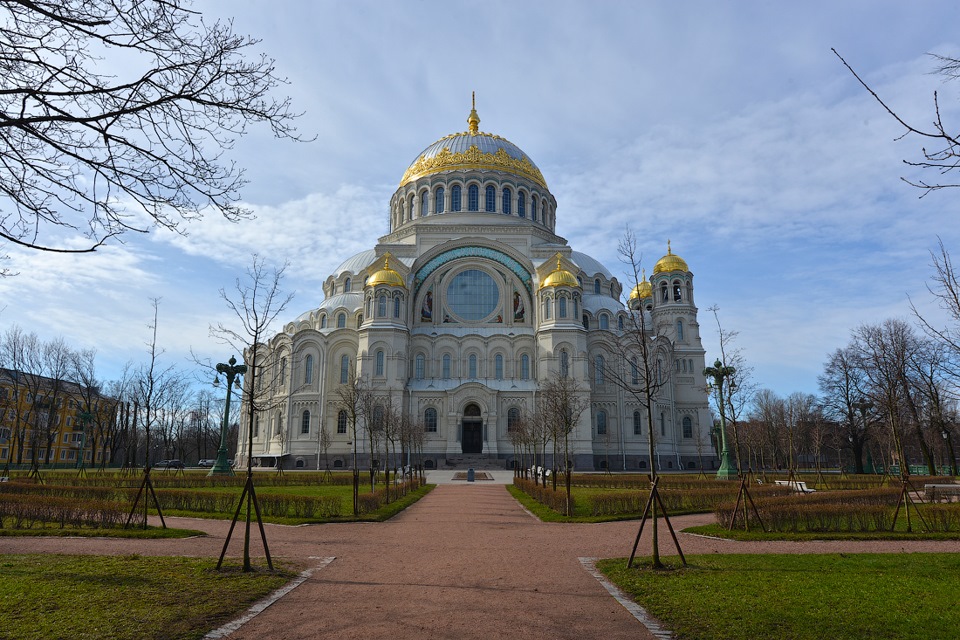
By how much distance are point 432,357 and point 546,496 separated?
31132mm

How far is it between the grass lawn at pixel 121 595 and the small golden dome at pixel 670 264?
53864mm

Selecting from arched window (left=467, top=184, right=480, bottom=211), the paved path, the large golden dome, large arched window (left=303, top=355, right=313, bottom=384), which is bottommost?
the paved path

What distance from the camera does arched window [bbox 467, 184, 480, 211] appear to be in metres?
59.9

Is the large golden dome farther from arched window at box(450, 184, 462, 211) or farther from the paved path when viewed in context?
the paved path

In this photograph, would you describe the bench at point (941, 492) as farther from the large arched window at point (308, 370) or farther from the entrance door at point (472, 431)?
the large arched window at point (308, 370)

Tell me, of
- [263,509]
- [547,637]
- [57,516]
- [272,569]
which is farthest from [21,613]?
[263,509]

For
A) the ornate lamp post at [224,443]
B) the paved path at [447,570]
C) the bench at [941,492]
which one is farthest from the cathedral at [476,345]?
the paved path at [447,570]

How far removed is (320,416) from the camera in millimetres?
50719

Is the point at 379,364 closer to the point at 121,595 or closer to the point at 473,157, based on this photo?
the point at 473,157

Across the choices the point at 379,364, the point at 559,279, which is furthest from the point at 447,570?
the point at 559,279

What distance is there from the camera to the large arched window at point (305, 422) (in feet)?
168

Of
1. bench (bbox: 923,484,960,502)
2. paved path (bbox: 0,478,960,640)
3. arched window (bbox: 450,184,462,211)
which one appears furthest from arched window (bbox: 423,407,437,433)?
bench (bbox: 923,484,960,502)

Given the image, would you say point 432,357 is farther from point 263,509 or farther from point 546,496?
point 263,509

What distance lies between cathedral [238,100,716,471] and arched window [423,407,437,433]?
0.12 meters
